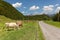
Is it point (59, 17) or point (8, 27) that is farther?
point (59, 17)

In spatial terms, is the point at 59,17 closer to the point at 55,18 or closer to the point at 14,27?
the point at 55,18

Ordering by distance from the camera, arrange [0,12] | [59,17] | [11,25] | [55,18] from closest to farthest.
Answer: [11,25]
[0,12]
[59,17]
[55,18]

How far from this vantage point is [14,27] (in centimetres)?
3547

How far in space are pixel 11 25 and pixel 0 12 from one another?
7396cm

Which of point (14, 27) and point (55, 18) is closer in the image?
point (14, 27)

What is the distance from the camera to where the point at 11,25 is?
115ft

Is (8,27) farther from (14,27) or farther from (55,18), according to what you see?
(55,18)

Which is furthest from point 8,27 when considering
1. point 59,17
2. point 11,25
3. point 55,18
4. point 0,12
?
point 55,18

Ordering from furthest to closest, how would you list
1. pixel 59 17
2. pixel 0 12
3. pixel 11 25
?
pixel 59 17 → pixel 0 12 → pixel 11 25

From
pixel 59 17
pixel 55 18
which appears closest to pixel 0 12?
pixel 59 17

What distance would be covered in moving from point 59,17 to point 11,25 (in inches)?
4666

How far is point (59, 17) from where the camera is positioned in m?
151

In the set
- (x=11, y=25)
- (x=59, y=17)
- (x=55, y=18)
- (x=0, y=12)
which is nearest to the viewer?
(x=11, y=25)

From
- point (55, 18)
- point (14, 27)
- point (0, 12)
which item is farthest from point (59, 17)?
point (14, 27)
